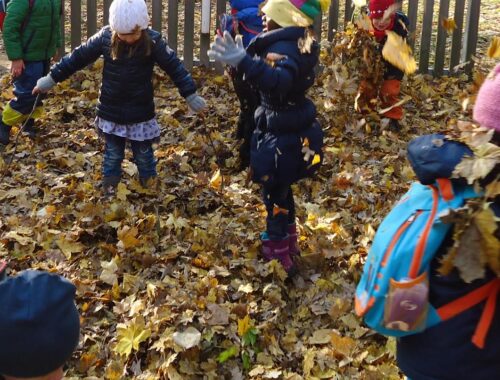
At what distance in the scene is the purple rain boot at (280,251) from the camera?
4059 mm

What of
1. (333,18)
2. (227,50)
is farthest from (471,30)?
(227,50)

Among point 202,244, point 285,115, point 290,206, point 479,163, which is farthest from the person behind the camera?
point 202,244

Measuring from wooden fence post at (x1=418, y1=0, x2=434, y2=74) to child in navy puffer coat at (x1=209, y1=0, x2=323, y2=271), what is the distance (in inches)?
168

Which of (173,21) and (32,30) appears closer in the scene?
(32,30)

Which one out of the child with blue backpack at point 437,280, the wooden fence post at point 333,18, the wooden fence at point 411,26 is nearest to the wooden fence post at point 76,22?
the wooden fence at point 411,26

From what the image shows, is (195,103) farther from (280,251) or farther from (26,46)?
(26,46)

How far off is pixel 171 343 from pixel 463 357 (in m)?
1.61

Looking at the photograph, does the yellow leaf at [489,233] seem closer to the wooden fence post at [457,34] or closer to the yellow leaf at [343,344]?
the yellow leaf at [343,344]

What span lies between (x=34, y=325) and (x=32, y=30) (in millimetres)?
4599

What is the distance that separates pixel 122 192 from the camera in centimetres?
487

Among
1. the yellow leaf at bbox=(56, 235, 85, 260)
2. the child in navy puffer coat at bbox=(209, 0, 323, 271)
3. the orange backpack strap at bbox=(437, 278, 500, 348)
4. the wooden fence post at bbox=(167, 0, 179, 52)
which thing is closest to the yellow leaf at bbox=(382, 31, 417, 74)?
the child in navy puffer coat at bbox=(209, 0, 323, 271)

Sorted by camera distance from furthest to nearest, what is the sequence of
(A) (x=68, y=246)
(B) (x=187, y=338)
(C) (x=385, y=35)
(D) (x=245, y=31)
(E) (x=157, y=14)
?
(E) (x=157, y=14), (C) (x=385, y=35), (D) (x=245, y=31), (A) (x=68, y=246), (B) (x=187, y=338)

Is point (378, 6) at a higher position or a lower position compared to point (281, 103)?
lower

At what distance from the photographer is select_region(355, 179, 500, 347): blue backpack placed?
2051 millimetres
